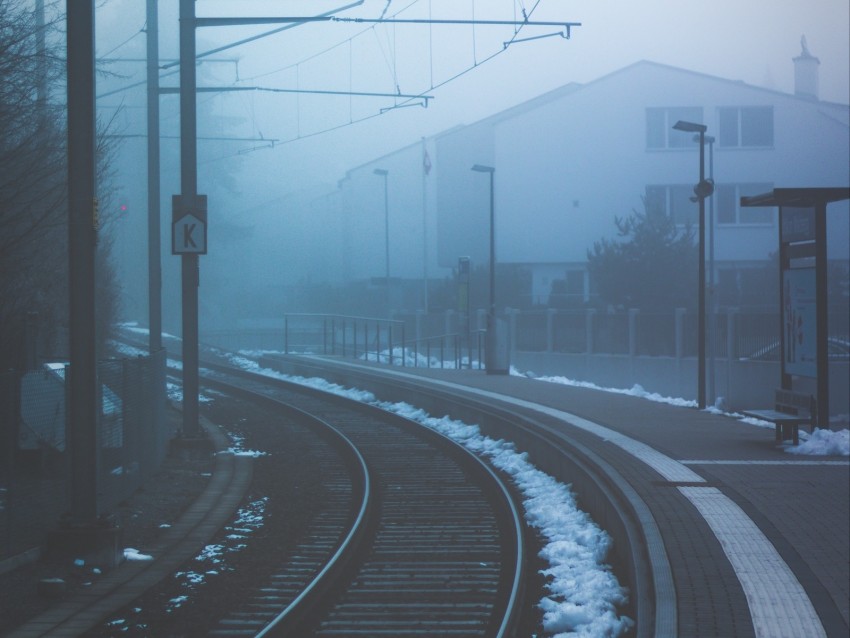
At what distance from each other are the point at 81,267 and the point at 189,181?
638 centimetres

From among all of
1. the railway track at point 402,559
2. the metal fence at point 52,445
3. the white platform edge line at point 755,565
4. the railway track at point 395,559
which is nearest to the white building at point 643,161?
the railway track at point 395,559

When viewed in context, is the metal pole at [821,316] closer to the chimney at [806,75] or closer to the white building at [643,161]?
the white building at [643,161]

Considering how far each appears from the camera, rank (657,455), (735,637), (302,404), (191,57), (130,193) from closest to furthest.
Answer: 1. (735,637)
2. (657,455)
3. (191,57)
4. (302,404)
5. (130,193)

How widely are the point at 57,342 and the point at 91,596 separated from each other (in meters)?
9.64

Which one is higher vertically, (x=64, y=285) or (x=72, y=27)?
(x=72, y=27)

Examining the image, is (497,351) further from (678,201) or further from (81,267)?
(678,201)

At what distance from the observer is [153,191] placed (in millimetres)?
17344

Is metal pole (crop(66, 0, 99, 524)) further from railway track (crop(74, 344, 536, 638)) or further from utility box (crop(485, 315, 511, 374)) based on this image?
utility box (crop(485, 315, 511, 374))

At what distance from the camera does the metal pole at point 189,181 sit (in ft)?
48.2

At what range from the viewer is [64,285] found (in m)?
15.8

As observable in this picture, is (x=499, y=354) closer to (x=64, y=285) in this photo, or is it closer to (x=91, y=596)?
(x=64, y=285)

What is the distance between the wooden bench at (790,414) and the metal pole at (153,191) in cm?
895

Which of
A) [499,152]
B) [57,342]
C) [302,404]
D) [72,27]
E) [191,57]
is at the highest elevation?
[499,152]

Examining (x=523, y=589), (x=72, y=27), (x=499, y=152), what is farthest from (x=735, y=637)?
(x=499, y=152)
